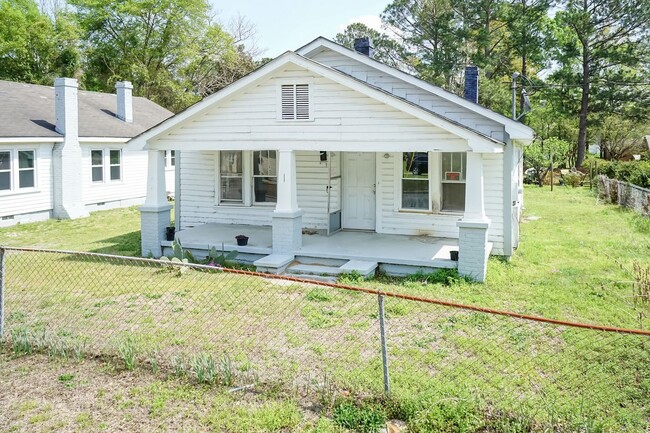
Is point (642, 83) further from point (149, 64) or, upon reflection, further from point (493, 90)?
point (149, 64)

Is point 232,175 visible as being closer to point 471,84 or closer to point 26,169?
point 471,84

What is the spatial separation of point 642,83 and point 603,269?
31595 millimetres

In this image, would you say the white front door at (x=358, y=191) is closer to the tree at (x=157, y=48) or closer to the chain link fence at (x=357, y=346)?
the chain link fence at (x=357, y=346)

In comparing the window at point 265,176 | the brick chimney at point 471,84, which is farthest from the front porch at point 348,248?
the brick chimney at point 471,84

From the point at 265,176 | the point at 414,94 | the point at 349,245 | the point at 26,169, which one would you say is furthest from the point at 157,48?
the point at 349,245

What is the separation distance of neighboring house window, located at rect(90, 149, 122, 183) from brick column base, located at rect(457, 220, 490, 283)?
15992 millimetres

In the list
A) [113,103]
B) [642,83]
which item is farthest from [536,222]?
[642,83]

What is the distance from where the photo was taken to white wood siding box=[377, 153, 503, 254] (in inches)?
445

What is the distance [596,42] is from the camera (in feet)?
121

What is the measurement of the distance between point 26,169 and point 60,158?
3.98 ft

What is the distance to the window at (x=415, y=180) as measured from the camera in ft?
40.4

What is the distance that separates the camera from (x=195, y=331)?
269 inches

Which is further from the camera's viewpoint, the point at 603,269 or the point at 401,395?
the point at 603,269

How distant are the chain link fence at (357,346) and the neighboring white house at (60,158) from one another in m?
9.47
